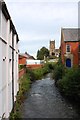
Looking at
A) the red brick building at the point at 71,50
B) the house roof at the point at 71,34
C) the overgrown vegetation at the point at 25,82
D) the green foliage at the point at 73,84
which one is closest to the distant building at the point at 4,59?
the overgrown vegetation at the point at 25,82

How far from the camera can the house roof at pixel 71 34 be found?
48.0 m

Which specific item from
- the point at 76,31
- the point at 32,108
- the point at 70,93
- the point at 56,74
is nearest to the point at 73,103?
the point at 70,93

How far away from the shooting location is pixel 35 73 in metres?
45.8

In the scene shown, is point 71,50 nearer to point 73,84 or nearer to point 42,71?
point 42,71

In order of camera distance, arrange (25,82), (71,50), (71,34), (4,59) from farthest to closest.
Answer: (71,34), (71,50), (25,82), (4,59)

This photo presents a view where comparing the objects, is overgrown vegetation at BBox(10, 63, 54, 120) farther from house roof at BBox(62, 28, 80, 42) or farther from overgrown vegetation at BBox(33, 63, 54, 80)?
house roof at BBox(62, 28, 80, 42)

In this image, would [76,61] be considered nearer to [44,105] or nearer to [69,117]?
[44,105]

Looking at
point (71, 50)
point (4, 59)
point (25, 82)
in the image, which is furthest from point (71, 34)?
point (4, 59)

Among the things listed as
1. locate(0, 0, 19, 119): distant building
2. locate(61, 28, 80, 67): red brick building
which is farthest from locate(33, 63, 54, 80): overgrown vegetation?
locate(0, 0, 19, 119): distant building

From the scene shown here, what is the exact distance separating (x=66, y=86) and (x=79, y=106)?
201cm

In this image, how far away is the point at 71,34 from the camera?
161 ft

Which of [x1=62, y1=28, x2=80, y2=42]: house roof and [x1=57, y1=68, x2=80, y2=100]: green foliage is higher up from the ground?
[x1=62, y1=28, x2=80, y2=42]: house roof

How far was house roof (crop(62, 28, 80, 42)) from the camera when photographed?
158 ft

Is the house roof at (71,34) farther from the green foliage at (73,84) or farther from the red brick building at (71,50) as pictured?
the green foliage at (73,84)
